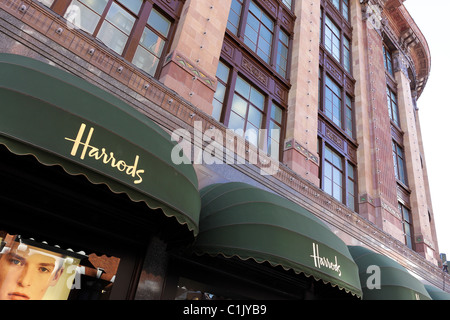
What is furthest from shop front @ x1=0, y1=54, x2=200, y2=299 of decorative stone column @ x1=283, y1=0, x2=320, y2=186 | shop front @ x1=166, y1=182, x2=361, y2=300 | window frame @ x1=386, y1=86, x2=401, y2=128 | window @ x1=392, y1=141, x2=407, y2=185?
window frame @ x1=386, y1=86, x2=401, y2=128

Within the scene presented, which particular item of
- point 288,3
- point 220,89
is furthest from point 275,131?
point 288,3

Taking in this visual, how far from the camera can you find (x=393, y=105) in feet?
61.7

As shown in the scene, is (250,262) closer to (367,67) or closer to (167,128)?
(167,128)

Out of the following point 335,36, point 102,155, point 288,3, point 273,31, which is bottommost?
point 102,155

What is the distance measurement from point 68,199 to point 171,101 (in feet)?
9.61

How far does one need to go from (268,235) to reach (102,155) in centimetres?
280

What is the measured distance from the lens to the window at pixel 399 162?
16.4 metres

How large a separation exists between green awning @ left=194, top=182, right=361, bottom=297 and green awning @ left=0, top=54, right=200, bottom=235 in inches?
28.5

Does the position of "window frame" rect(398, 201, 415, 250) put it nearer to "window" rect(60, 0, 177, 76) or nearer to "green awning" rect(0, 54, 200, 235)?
"window" rect(60, 0, 177, 76)

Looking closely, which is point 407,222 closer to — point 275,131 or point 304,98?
point 304,98

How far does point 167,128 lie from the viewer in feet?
20.9

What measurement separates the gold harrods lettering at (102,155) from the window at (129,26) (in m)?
3.88

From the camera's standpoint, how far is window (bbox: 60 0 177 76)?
21.4 ft

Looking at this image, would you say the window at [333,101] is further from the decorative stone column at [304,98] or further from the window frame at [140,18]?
the window frame at [140,18]
